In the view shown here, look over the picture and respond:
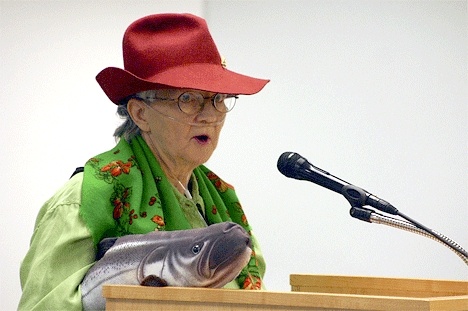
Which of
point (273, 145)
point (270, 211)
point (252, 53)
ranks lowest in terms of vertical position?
point (270, 211)

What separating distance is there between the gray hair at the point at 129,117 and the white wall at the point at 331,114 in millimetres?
1177

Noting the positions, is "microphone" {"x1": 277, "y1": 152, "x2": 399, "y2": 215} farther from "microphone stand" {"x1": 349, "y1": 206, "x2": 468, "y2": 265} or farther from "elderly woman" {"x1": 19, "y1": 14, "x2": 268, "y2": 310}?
"elderly woman" {"x1": 19, "y1": 14, "x2": 268, "y2": 310}

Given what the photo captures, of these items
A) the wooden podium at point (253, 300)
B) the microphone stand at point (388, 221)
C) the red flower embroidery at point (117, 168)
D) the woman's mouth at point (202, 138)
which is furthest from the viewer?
the woman's mouth at point (202, 138)

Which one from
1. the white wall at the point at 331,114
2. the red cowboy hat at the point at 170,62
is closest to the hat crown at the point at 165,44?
the red cowboy hat at the point at 170,62

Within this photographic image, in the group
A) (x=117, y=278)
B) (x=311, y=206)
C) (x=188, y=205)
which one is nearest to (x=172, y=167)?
(x=188, y=205)

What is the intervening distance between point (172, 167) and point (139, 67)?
230mm

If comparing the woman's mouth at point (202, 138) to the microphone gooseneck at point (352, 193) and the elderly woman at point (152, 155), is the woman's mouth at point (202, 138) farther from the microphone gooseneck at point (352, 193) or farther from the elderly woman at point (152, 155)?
the microphone gooseneck at point (352, 193)

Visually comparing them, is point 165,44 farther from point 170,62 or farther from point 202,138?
point 202,138

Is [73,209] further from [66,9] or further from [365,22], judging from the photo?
[365,22]

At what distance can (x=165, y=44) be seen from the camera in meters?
1.96

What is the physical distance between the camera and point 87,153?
323 cm

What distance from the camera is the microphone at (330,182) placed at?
162cm

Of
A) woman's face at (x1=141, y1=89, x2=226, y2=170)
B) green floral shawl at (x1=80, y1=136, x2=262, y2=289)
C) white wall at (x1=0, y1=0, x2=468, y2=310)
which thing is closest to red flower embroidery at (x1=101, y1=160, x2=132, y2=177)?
green floral shawl at (x1=80, y1=136, x2=262, y2=289)

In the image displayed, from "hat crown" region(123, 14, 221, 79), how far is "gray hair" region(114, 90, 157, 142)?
0.16ft
